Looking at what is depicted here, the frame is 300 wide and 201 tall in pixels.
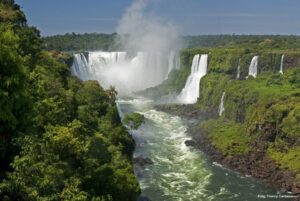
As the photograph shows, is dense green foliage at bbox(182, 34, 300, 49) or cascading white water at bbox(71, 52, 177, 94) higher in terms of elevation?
dense green foliage at bbox(182, 34, 300, 49)

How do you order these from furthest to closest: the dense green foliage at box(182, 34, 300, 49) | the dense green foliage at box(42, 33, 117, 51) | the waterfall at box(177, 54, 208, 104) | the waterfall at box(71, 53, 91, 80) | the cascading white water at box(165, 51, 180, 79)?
the dense green foliage at box(42, 33, 117, 51), the cascading white water at box(165, 51, 180, 79), the dense green foliage at box(182, 34, 300, 49), the waterfall at box(71, 53, 91, 80), the waterfall at box(177, 54, 208, 104)

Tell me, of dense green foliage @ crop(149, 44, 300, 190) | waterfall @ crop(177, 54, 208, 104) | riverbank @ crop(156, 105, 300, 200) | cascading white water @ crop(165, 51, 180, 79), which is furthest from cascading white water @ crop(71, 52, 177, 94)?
riverbank @ crop(156, 105, 300, 200)

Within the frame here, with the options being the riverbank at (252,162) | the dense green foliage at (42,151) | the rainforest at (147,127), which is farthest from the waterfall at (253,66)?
the dense green foliage at (42,151)

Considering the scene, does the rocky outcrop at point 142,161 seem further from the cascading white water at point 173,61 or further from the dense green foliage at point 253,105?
the cascading white water at point 173,61

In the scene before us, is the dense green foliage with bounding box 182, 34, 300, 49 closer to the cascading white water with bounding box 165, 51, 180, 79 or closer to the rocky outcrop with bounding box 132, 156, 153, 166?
the cascading white water with bounding box 165, 51, 180, 79

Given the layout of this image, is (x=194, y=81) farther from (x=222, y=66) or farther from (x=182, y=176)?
(x=182, y=176)

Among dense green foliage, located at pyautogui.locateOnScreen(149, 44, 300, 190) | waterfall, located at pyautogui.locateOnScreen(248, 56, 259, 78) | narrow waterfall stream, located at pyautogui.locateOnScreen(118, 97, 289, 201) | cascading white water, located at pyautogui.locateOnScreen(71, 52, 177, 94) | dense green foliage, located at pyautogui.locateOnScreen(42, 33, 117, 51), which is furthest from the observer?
dense green foliage, located at pyautogui.locateOnScreen(42, 33, 117, 51)
